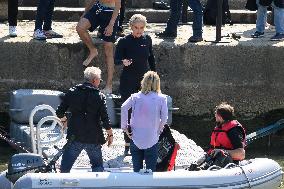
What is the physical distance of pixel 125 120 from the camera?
33.7ft

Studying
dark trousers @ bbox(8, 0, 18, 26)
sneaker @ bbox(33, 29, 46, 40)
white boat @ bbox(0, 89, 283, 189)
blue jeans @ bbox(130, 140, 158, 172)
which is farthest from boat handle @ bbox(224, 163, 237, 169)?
dark trousers @ bbox(8, 0, 18, 26)

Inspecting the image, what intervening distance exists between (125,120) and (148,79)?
44cm

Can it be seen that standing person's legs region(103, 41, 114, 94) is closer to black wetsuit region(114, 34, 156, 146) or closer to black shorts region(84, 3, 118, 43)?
black shorts region(84, 3, 118, 43)

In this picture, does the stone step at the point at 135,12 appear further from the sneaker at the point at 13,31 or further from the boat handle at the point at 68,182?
the boat handle at the point at 68,182

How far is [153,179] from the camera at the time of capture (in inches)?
389

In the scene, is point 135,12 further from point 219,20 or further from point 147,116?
point 147,116

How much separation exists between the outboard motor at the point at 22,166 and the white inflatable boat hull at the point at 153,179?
1.08 ft

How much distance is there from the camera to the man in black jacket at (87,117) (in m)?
10.2

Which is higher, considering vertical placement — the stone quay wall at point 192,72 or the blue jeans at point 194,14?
the blue jeans at point 194,14

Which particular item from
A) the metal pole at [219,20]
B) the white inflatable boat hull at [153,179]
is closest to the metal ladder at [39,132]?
the white inflatable boat hull at [153,179]

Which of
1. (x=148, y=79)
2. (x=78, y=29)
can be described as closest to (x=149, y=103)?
(x=148, y=79)

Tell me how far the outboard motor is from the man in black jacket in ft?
0.94

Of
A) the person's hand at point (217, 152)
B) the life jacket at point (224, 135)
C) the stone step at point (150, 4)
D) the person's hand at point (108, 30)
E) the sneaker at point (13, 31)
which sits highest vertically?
the person's hand at point (108, 30)

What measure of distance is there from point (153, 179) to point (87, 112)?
2.93ft
